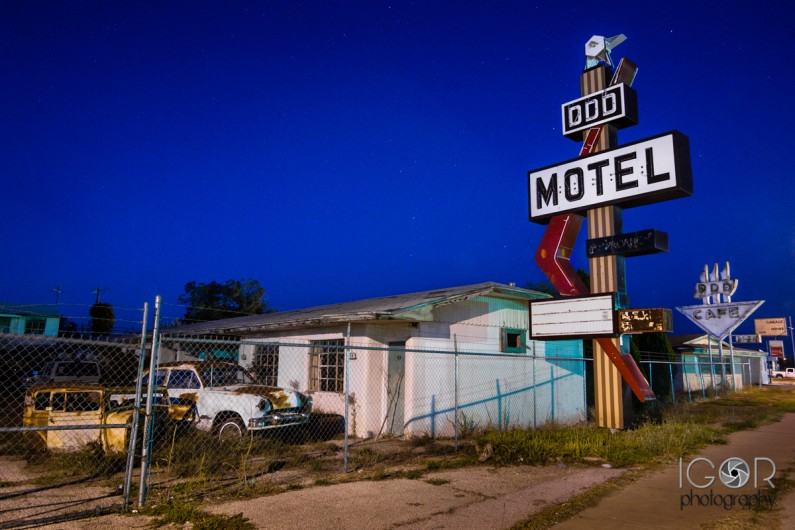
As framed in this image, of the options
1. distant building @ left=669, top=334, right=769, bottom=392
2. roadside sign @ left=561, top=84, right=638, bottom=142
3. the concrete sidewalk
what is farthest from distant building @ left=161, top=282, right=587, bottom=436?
distant building @ left=669, top=334, right=769, bottom=392

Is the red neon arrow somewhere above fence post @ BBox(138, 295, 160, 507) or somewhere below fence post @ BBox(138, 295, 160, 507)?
above

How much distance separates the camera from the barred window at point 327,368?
44.8ft

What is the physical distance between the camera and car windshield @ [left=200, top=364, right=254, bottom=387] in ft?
36.0

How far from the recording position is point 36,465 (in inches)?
335

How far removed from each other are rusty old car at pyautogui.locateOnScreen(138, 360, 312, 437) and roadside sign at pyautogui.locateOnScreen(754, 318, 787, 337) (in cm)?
6438

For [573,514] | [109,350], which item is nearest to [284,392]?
[573,514]

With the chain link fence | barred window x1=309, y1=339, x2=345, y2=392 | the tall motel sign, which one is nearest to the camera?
the chain link fence

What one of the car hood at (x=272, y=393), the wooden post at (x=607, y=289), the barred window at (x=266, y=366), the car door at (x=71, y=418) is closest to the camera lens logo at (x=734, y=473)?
the wooden post at (x=607, y=289)

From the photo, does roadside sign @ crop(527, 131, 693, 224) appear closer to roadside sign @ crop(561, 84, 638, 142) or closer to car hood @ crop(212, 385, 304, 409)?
roadside sign @ crop(561, 84, 638, 142)

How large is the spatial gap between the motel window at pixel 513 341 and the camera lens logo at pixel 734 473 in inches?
Answer: 235

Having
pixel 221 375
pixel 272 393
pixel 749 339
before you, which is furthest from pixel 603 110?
pixel 749 339

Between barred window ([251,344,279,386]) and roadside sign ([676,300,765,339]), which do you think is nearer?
barred window ([251,344,279,386])

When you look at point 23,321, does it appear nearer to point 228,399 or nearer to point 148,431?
point 228,399

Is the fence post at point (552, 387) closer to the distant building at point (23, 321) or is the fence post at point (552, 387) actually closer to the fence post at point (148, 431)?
the fence post at point (148, 431)
